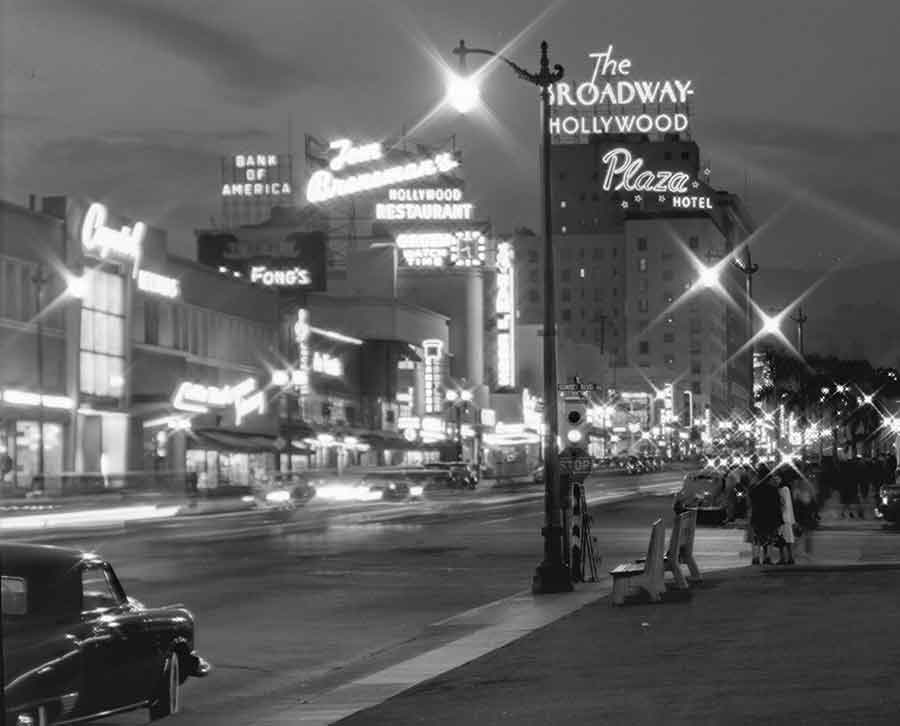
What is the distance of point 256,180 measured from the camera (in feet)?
506

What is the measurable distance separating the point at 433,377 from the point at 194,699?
11077 cm

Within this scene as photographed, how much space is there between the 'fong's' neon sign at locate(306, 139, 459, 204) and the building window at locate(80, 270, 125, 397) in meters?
58.7

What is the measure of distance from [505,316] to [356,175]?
2074cm

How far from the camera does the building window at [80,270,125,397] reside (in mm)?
71812

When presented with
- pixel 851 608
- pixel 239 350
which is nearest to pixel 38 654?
pixel 851 608

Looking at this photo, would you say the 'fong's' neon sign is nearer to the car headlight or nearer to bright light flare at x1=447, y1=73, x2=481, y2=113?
the car headlight

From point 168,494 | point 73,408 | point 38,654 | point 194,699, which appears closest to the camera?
point 38,654

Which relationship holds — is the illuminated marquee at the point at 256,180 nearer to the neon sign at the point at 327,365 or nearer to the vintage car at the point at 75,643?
the neon sign at the point at 327,365

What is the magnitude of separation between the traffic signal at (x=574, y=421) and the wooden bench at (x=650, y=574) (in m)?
4.57

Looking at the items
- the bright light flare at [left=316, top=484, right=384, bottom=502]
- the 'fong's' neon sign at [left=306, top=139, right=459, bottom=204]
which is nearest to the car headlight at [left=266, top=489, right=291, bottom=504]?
the bright light flare at [left=316, top=484, right=384, bottom=502]

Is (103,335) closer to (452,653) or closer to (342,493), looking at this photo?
(342,493)

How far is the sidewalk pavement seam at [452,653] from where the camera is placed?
14.2 m

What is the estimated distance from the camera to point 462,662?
17.0m

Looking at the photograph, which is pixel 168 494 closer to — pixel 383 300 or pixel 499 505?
pixel 499 505
